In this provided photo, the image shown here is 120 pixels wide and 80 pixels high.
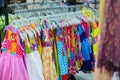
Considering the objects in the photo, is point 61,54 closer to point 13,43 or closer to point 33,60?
point 33,60

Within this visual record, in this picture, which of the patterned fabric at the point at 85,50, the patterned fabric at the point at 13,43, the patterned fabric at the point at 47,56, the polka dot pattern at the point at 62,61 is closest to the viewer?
the patterned fabric at the point at 13,43

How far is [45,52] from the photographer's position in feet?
6.05

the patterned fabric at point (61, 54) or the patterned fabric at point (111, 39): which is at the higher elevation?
the patterned fabric at point (111, 39)

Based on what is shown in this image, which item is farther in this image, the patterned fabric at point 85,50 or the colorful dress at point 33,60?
the patterned fabric at point 85,50

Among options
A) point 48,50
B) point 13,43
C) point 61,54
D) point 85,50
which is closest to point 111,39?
point 13,43

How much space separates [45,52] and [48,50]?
28 mm

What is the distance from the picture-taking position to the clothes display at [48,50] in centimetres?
167

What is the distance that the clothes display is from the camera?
1.67 metres

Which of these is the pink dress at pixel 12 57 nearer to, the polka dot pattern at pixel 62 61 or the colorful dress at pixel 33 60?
the colorful dress at pixel 33 60

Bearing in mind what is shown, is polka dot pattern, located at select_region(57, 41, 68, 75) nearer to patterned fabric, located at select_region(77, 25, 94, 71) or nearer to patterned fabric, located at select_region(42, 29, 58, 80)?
patterned fabric, located at select_region(42, 29, 58, 80)

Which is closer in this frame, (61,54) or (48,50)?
(48,50)

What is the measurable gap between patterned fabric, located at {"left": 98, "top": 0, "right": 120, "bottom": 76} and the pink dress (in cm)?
106

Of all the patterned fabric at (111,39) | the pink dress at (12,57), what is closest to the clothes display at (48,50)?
the pink dress at (12,57)

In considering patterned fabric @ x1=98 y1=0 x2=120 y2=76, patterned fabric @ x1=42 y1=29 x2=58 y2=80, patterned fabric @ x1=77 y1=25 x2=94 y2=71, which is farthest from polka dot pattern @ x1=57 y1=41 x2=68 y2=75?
patterned fabric @ x1=98 y1=0 x2=120 y2=76
